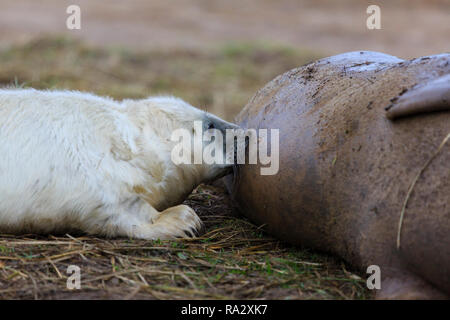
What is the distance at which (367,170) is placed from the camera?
2451 mm

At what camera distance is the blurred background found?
821cm

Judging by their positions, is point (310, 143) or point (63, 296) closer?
point (63, 296)

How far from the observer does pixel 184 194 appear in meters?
3.15

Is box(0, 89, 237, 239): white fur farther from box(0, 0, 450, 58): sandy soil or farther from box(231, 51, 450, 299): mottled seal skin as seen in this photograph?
box(0, 0, 450, 58): sandy soil

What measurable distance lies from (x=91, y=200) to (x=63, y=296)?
614mm

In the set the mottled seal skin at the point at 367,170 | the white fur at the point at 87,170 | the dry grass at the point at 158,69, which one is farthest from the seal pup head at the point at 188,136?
the dry grass at the point at 158,69

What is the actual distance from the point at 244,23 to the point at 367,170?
41.8ft

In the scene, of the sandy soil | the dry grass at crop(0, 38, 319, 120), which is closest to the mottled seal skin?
the dry grass at crop(0, 38, 319, 120)

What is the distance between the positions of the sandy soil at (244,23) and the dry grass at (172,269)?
8.80 meters

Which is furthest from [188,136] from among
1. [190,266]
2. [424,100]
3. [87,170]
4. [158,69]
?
[158,69]

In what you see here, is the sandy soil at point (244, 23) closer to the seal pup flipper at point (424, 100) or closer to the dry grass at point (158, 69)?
the dry grass at point (158, 69)
